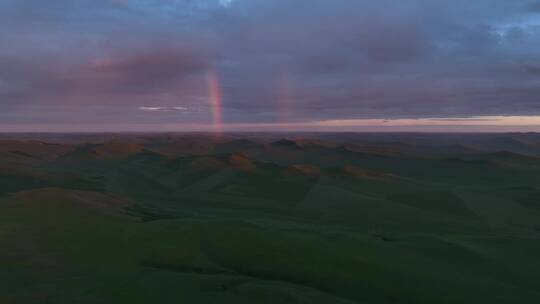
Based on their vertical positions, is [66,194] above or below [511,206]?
above

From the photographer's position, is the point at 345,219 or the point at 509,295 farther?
the point at 345,219

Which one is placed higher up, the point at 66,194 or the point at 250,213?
the point at 66,194

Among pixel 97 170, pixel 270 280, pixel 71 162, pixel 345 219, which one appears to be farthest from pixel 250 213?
pixel 71 162

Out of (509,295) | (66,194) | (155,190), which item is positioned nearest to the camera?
(509,295)

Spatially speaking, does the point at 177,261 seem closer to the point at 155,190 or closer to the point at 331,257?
the point at 331,257

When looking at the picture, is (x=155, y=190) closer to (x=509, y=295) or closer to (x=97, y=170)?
(x=97, y=170)

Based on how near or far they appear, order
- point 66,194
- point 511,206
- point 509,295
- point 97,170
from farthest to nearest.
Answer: point 97,170 < point 511,206 < point 66,194 < point 509,295

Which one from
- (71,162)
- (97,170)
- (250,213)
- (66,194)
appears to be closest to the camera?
(66,194)

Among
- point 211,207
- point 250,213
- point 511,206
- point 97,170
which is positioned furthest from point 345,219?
point 97,170

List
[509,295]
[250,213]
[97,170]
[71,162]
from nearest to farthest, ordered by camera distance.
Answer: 1. [509,295]
2. [250,213]
3. [97,170]
4. [71,162]
